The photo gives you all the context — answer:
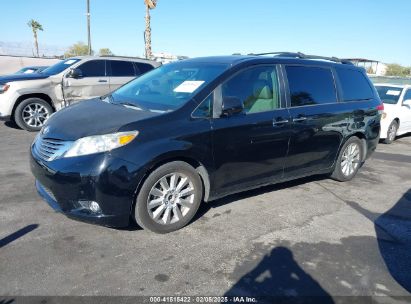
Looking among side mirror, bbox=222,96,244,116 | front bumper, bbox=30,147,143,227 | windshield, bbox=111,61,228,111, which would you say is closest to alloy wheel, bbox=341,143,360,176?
side mirror, bbox=222,96,244,116

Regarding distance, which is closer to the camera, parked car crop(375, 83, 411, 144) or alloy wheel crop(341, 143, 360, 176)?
alloy wheel crop(341, 143, 360, 176)

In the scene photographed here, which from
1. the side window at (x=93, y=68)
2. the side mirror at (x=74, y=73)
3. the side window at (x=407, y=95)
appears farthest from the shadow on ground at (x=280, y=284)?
the side window at (x=407, y=95)

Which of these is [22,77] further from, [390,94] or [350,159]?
[390,94]

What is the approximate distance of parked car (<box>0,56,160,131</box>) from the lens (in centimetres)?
827

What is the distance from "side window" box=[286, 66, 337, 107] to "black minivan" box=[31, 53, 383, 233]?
0.02 m

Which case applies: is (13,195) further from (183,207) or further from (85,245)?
(183,207)

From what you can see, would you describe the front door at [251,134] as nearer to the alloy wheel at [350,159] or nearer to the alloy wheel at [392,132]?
the alloy wheel at [350,159]

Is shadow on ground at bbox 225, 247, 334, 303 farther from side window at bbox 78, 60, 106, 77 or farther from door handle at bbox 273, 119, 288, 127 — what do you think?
side window at bbox 78, 60, 106, 77

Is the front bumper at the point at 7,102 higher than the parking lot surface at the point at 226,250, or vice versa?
the front bumper at the point at 7,102

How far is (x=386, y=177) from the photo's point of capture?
21.5 feet

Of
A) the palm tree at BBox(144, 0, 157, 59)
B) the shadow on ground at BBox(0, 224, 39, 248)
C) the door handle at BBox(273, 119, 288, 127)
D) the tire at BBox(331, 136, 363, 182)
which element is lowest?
the shadow on ground at BBox(0, 224, 39, 248)

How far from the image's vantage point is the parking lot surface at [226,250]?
117 inches

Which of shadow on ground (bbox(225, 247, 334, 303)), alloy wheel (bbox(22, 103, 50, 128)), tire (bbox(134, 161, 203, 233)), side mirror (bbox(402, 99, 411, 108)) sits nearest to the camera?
shadow on ground (bbox(225, 247, 334, 303))

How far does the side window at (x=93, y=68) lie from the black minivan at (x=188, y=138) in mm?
4736
